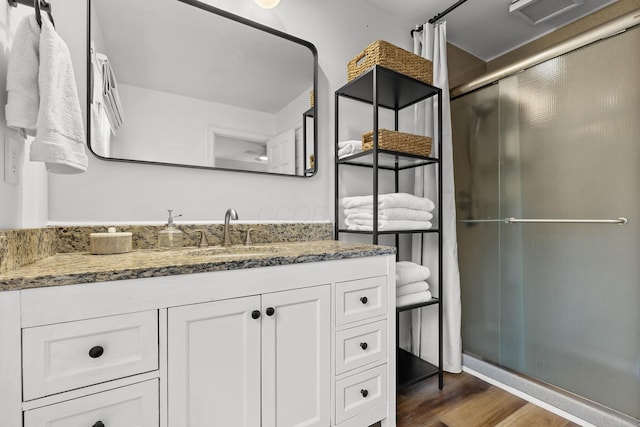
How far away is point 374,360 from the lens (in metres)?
1.25

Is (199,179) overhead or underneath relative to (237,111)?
underneath

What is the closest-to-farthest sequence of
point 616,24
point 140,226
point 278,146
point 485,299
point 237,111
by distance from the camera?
point 140,226
point 616,24
point 237,111
point 278,146
point 485,299

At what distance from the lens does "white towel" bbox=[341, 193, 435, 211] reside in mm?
1570

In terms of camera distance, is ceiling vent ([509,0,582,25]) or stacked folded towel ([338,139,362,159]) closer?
stacked folded towel ([338,139,362,159])

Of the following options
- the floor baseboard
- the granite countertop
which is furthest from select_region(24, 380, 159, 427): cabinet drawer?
the floor baseboard

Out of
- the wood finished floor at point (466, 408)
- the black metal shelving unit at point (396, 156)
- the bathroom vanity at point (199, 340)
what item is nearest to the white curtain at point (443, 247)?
the black metal shelving unit at point (396, 156)

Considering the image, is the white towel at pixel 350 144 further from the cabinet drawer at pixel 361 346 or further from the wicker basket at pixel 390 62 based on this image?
the cabinet drawer at pixel 361 346

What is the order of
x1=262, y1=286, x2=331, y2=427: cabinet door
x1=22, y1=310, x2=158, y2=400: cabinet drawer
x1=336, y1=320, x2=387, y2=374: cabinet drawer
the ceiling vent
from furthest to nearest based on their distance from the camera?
1. the ceiling vent
2. x1=336, y1=320, x2=387, y2=374: cabinet drawer
3. x1=262, y1=286, x2=331, y2=427: cabinet door
4. x1=22, y1=310, x2=158, y2=400: cabinet drawer

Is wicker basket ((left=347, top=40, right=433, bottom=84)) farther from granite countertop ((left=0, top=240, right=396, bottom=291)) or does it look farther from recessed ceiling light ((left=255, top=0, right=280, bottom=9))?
granite countertop ((left=0, top=240, right=396, bottom=291))

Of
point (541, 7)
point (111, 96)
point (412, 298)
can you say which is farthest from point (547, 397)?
point (111, 96)

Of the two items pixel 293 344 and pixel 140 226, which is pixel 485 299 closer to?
pixel 293 344

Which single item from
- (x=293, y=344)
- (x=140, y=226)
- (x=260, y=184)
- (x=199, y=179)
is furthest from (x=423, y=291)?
(x=140, y=226)

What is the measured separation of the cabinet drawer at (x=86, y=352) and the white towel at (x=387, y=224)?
43.2 inches

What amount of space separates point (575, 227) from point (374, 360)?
1276 millimetres
